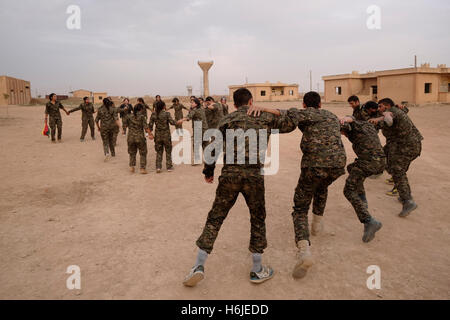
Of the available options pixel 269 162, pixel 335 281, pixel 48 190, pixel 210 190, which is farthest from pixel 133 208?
pixel 269 162

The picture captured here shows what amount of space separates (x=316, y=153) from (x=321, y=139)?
0.16 metres

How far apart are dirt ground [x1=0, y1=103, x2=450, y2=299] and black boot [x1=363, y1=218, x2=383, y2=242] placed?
0.35 feet

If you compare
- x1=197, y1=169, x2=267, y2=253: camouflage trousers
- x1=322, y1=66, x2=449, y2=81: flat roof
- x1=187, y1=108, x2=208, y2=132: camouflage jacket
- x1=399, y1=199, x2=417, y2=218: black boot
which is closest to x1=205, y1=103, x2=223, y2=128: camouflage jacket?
x1=187, y1=108, x2=208, y2=132: camouflage jacket

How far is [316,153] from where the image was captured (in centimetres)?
354

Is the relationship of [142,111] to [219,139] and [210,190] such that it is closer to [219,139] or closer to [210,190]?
[210,190]

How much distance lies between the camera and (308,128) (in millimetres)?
3584

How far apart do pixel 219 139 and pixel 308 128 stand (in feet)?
3.48

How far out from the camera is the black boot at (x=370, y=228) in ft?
12.9

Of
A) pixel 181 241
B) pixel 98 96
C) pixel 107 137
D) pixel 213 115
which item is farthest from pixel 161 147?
pixel 98 96

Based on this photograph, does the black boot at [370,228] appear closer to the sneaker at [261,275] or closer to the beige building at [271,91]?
the sneaker at [261,275]

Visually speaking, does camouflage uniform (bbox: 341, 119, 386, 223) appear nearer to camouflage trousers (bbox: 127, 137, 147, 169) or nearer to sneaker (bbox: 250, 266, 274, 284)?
sneaker (bbox: 250, 266, 274, 284)

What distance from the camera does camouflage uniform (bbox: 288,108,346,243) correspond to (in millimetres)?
3508

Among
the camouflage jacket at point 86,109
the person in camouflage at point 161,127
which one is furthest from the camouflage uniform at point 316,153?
the camouflage jacket at point 86,109

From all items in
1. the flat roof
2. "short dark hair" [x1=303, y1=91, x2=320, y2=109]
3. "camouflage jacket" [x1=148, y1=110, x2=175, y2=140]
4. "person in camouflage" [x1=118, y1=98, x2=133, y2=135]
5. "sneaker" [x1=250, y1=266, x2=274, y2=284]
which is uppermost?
the flat roof
